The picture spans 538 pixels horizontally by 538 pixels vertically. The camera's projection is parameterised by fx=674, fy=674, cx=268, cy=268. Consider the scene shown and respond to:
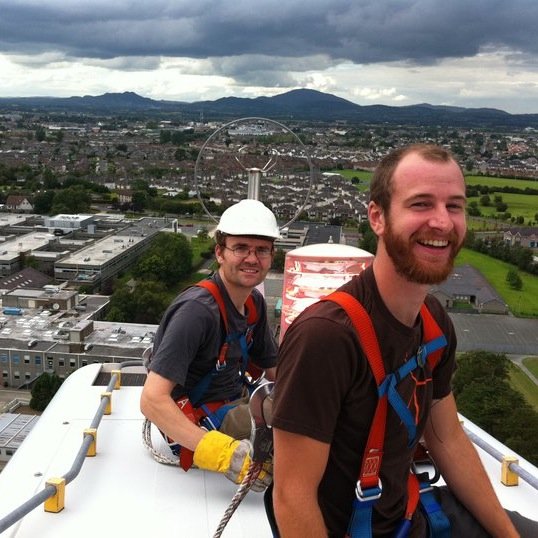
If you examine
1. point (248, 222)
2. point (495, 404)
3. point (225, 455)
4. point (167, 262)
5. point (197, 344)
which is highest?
point (248, 222)

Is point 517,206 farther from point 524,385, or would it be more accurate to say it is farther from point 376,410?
point 376,410

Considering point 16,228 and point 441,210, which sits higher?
point 441,210

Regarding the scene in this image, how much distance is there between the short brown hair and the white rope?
4.18ft

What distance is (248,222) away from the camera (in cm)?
206

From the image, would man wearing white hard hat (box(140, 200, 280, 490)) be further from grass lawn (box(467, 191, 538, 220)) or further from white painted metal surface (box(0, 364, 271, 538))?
grass lawn (box(467, 191, 538, 220))

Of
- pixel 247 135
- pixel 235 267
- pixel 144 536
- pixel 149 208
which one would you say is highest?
pixel 247 135

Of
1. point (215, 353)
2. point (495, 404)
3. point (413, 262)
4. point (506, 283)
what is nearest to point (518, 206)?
point (506, 283)

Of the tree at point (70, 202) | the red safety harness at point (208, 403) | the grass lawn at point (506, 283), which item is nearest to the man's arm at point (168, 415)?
the red safety harness at point (208, 403)

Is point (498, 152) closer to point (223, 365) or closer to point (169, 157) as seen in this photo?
point (169, 157)

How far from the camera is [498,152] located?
238ft

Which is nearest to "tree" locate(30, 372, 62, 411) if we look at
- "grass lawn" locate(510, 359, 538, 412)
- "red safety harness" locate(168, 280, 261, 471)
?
"grass lawn" locate(510, 359, 538, 412)

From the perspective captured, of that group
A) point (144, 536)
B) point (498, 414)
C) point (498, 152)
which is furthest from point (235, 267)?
point (498, 152)

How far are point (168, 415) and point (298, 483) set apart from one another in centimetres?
79

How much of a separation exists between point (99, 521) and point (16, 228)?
29754 mm
